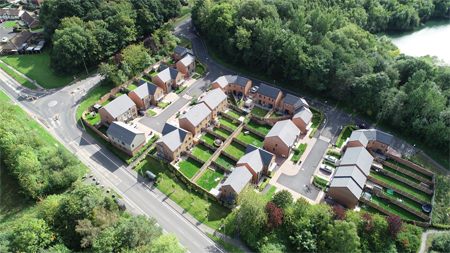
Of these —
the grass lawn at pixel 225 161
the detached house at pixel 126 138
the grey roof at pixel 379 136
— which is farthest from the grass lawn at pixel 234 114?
the grey roof at pixel 379 136

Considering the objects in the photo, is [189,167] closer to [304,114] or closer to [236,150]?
[236,150]

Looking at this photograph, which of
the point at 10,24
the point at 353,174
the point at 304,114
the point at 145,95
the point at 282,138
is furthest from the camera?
the point at 10,24

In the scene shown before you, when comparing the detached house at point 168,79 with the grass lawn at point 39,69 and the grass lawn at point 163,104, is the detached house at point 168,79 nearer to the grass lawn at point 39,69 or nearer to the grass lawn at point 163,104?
the grass lawn at point 163,104

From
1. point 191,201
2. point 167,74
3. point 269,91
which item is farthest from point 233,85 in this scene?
point 191,201

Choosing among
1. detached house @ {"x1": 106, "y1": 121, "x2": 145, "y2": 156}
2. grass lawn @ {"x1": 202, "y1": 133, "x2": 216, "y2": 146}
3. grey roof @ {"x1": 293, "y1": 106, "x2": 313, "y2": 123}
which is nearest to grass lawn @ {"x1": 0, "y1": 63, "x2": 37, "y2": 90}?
detached house @ {"x1": 106, "y1": 121, "x2": 145, "y2": 156}

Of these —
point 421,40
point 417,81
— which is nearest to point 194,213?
point 417,81

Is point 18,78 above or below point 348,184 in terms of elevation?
below
